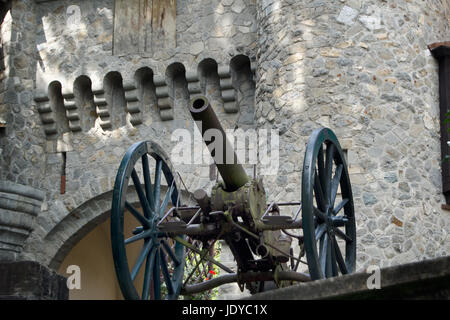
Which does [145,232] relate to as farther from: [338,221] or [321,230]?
[338,221]

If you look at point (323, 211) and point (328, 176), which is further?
point (328, 176)

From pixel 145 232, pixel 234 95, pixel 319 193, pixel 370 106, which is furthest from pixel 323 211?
pixel 234 95

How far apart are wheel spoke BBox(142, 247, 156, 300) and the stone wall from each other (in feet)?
11.4

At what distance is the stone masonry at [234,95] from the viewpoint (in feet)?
31.2

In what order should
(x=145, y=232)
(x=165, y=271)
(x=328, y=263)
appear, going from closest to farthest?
(x=328, y=263)
(x=145, y=232)
(x=165, y=271)

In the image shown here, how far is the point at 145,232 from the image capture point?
6.16 m

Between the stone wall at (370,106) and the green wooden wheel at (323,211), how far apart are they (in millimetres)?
2475

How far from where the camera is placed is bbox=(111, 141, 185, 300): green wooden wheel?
568 centimetres
